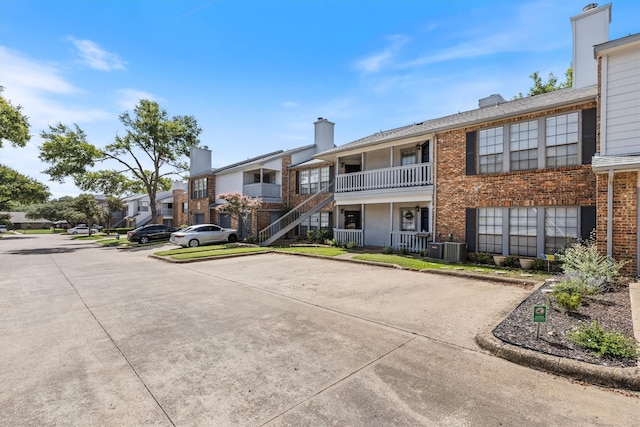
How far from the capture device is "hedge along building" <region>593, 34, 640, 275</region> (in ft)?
25.7

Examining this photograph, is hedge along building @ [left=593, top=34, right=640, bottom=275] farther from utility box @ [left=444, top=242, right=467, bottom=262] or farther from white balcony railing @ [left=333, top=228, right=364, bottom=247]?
white balcony railing @ [left=333, top=228, right=364, bottom=247]

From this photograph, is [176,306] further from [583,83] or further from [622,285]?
[583,83]

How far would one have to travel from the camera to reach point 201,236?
20391mm

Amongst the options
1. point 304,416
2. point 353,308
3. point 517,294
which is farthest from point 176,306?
point 517,294

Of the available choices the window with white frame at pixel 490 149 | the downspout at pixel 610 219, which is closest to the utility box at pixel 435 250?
the window with white frame at pixel 490 149

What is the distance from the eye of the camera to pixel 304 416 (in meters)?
2.94

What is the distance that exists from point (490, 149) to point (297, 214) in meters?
13.4

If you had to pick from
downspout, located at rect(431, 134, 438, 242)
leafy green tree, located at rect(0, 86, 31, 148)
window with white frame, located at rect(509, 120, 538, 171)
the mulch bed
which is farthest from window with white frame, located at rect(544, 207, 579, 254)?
leafy green tree, located at rect(0, 86, 31, 148)

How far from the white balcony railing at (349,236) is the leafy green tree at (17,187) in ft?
104

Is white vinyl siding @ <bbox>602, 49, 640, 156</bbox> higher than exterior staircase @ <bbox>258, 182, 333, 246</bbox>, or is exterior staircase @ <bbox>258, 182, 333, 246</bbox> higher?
white vinyl siding @ <bbox>602, 49, 640, 156</bbox>

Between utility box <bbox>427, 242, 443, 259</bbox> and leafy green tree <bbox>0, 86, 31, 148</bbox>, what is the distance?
94.3 ft

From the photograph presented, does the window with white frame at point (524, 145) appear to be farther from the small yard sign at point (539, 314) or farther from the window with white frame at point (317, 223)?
the window with white frame at point (317, 223)

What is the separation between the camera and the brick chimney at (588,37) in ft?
39.3

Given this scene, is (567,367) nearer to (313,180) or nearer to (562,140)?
(562,140)
